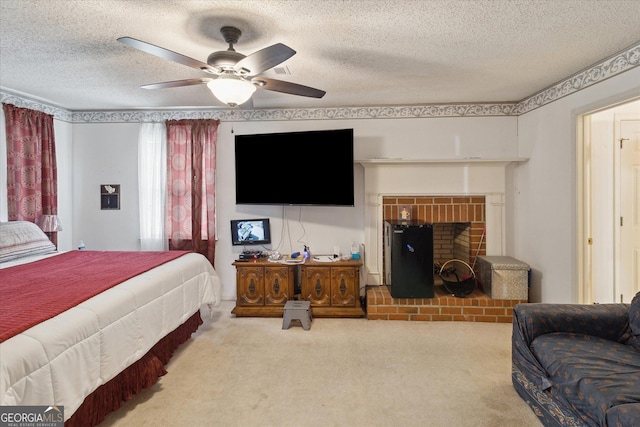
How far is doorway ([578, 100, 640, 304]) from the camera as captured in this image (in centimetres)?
291

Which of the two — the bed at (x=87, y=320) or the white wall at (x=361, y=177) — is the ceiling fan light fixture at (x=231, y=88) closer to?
the bed at (x=87, y=320)

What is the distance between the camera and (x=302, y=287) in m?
3.58

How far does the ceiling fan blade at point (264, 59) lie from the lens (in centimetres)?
169

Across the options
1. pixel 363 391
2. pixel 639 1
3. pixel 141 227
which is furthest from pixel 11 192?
pixel 639 1

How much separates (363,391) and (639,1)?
9.23 ft

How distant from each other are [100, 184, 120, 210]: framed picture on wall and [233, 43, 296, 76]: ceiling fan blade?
306 cm

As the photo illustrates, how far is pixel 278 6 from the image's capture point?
183 cm

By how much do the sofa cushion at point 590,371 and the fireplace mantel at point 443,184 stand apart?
1991mm

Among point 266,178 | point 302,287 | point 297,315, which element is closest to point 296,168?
point 266,178

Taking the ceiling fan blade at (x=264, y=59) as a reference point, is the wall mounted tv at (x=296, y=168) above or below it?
below

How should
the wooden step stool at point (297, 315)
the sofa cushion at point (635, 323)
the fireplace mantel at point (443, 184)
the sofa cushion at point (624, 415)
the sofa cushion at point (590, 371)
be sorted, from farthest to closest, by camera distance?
the fireplace mantel at point (443, 184) < the wooden step stool at point (297, 315) < the sofa cushion at point (635, 323) < the sofa cushion at point (590, 371) < the sofa cushion at point (624, 415)

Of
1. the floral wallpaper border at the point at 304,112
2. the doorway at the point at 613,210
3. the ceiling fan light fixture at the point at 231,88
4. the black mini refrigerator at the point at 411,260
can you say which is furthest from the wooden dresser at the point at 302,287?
the doorway at the point at 613,210

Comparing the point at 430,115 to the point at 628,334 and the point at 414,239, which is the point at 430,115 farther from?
the point at 628,334

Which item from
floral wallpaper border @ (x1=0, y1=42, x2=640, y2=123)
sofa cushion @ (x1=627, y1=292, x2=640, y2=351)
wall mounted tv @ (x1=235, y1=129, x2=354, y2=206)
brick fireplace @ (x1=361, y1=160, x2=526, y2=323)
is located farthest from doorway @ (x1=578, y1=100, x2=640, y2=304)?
wall mounted tv @ (x1=235, y1=129, x2=354, y2=206)
